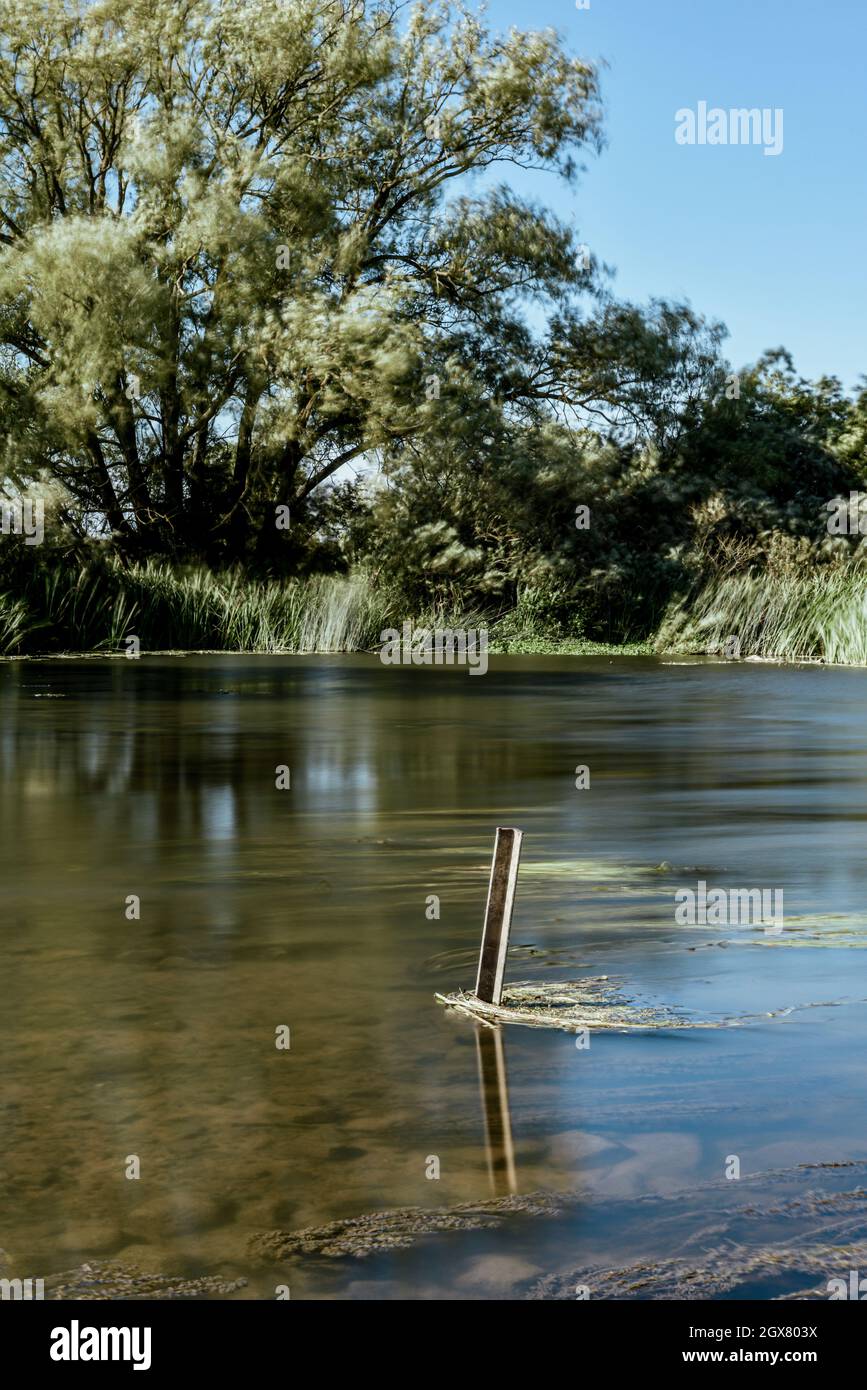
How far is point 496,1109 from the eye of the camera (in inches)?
180

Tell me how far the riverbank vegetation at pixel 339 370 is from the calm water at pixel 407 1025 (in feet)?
76.3

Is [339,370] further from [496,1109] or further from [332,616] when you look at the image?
[496,1109]

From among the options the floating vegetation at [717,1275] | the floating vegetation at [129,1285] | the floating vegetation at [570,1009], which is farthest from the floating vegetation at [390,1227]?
A: the floating vegetation at [570,1009]

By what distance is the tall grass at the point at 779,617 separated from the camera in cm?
2992

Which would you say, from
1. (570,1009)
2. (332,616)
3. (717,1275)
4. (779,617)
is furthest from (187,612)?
(717,1275)

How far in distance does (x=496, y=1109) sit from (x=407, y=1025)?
88 centimetres

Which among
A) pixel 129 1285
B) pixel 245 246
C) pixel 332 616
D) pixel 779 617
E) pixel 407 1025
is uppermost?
pixel 245 246

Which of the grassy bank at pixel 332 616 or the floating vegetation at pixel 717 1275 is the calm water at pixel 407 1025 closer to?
the floating vegetation at pixel 717 1275

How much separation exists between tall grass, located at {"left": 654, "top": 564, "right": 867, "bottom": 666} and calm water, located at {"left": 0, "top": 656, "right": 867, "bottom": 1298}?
1745cm

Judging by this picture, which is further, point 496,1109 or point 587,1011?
point 587,1011

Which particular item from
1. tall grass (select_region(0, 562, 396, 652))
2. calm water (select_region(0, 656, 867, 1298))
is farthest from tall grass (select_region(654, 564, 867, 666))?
calm water (select_region(0, 656, 867, 1298))

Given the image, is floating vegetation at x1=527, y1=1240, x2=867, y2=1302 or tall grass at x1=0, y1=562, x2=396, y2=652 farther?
tall grass at x1=0, y1=562, x2=396, y2=652

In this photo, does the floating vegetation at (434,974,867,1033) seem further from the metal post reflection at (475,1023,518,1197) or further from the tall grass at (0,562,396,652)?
the tall grass at (0,562,396,652)

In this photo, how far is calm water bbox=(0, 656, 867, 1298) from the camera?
382cm
